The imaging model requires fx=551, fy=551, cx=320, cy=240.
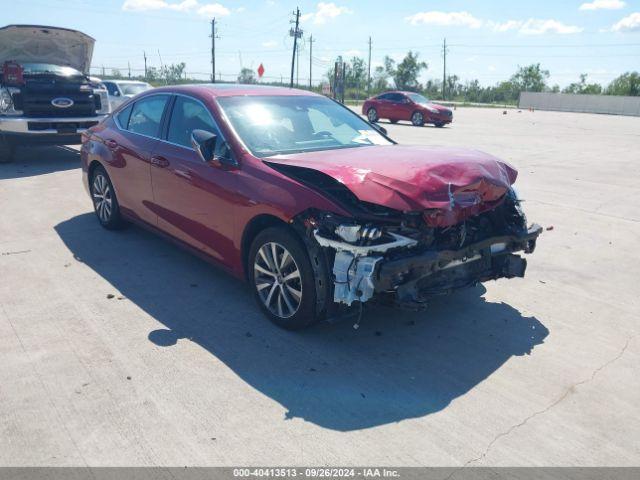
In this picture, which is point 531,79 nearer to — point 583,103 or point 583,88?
point 583,88

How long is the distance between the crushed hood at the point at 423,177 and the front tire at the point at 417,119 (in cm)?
2164

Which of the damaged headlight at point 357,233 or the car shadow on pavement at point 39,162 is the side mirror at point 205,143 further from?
the car shadow on pavement at point 39,162

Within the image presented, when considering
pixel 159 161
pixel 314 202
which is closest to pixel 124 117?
pixel 159 161

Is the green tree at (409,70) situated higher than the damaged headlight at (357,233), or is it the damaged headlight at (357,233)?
the green tree at (409,70)

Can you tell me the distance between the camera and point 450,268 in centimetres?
400

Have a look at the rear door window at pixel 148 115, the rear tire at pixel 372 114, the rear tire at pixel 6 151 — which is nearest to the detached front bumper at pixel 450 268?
the rear door window at pixel 148 115

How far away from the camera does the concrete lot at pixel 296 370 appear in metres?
2.95

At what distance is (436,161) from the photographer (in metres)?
4.11

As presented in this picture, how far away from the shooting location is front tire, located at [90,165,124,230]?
6438mm

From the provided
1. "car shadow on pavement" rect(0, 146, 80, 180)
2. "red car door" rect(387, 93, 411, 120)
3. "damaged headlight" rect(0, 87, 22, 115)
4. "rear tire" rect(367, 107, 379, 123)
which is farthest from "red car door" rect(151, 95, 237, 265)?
"rear tire" rect(367, 107, 379, 123)

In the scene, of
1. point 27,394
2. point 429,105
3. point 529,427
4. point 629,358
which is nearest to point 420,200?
point 529,427

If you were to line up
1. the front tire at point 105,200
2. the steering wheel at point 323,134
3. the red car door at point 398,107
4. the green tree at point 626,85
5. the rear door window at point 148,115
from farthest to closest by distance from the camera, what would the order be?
1. the green tree at point 626,85
2. the red car door at point 398,107
3. the front tire at point 105,200
4. the rear door window at point 148,115
5. the steering wheel at point 323,134

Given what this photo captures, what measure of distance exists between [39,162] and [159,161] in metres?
7.82

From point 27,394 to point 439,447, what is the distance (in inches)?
96.9
